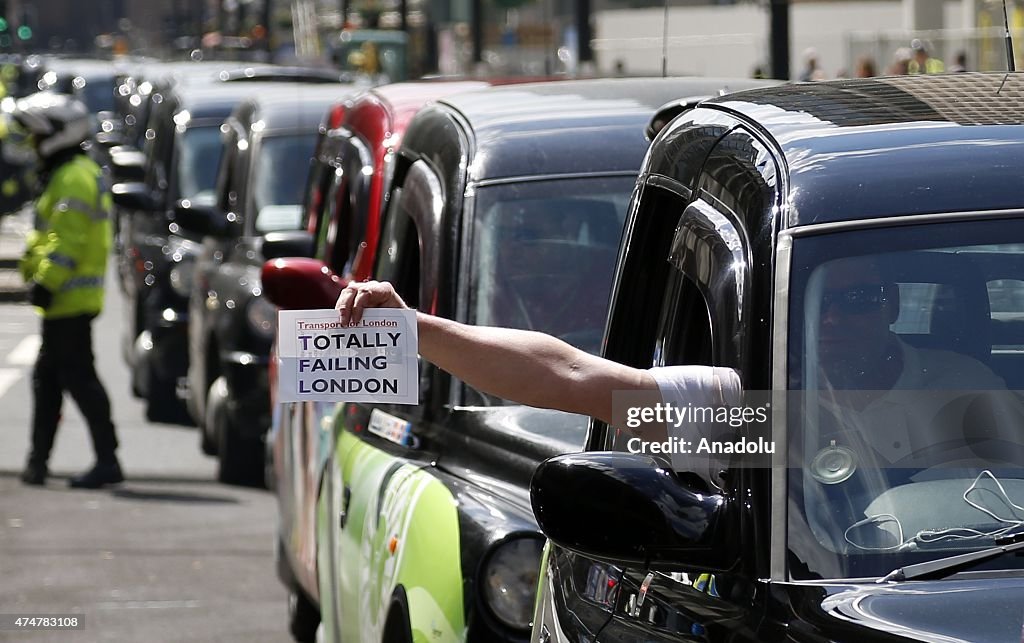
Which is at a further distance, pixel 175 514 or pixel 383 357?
pixel 175 514

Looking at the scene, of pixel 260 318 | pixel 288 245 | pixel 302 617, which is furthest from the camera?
pixel 260 318

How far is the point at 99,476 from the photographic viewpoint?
448 inches

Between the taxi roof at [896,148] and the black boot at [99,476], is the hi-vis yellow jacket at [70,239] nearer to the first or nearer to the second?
Result: the black boot at [99,476]

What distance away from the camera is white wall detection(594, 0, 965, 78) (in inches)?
1647

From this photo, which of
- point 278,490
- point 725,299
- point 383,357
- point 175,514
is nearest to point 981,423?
point 725,299

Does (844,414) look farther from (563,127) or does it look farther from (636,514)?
(563,127)

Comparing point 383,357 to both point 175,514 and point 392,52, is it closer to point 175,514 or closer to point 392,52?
point 175,514

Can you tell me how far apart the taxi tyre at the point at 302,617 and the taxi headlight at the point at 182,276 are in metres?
6.34

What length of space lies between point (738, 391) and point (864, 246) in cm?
29

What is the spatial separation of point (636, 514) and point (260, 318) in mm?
8237

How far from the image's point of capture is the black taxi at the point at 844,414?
275 centimetres

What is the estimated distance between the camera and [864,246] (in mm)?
2916

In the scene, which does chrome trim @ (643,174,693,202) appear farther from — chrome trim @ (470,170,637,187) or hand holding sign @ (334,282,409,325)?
chrome trim @ (470,170,637,187)

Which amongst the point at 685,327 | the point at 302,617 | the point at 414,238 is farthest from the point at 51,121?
the point at 685,327
